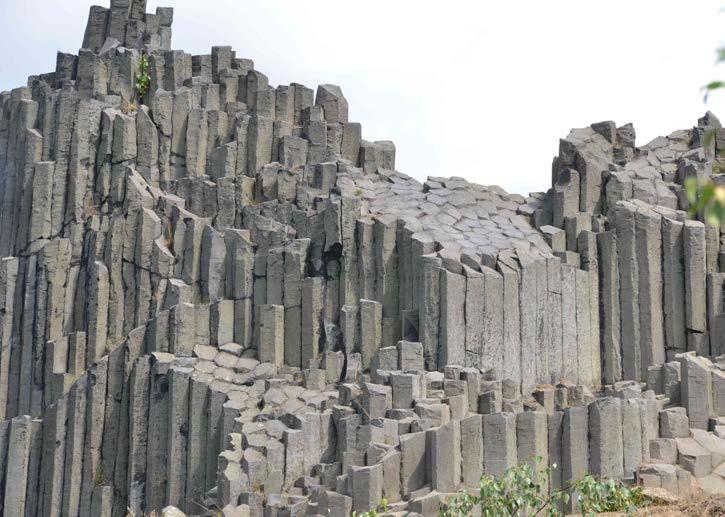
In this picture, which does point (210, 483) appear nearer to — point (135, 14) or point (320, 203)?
point (320, 203)

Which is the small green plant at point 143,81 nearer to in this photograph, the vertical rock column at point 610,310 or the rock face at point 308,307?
the rock face at point 308,307

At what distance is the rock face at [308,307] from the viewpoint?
86.6 feet

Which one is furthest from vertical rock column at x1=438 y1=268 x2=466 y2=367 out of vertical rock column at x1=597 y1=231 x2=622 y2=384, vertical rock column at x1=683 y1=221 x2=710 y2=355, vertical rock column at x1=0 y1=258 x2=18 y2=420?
vertical rock column at x1=0 y1=258 x2=18 y2=420

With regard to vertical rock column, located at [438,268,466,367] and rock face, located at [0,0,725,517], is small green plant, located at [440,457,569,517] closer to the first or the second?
rock face, located at [0,0,725,517]

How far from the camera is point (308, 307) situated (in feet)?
103

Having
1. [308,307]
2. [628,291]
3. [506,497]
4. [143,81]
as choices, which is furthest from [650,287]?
[143,81]

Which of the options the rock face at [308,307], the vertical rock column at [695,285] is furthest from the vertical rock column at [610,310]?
the vertical rock column at [695,285]

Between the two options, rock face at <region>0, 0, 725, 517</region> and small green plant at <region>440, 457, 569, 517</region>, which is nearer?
small green plant at <region>440, 457, 569, 517</region>

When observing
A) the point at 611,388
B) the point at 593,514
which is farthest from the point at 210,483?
the point at 593,514

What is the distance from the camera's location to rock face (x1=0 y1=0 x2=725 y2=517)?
1039 inches

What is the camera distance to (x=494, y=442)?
25.6m

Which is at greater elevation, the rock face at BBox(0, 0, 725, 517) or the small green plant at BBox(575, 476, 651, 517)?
the rock face at BBox(0, 0, 725, 517)

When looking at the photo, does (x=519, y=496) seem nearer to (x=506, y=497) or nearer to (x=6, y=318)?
(x=506, y=497)

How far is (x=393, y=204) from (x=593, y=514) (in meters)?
15.3
